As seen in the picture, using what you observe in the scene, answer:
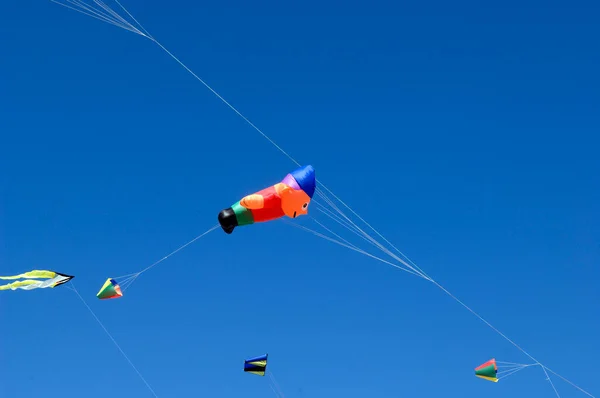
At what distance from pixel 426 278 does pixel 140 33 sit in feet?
24.7

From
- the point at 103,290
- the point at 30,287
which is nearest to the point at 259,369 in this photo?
the point at 103,290

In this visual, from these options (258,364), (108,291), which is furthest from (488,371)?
(108,291)

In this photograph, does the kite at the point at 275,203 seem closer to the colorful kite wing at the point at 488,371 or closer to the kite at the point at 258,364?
the kite at the point at 258,364

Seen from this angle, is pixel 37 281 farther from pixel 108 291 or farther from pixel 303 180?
pixel 303 180

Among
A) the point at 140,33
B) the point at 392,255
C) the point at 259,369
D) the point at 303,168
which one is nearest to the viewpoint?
the point at 140,33

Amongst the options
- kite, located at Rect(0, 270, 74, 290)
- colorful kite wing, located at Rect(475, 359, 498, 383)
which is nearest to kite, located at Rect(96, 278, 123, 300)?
kite, located at Rect(0, 270, 74, 290)

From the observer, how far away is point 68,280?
17312 mm

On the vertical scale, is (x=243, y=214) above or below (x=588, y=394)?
above

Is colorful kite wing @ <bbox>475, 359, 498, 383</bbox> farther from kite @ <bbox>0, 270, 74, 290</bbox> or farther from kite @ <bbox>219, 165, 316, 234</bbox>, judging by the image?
kite @ <bbox>0, 270, 74, 290</bbox>

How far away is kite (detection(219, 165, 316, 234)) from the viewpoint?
1705 centimetres

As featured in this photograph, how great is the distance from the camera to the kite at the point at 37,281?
54.9 feet

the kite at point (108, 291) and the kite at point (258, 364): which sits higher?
the kite at point (108, 291)

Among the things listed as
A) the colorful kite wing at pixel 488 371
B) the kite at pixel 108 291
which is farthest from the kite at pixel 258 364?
the colorful kite wing at pixel 488 371

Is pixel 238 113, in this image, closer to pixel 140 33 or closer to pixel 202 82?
pixel 202 82
